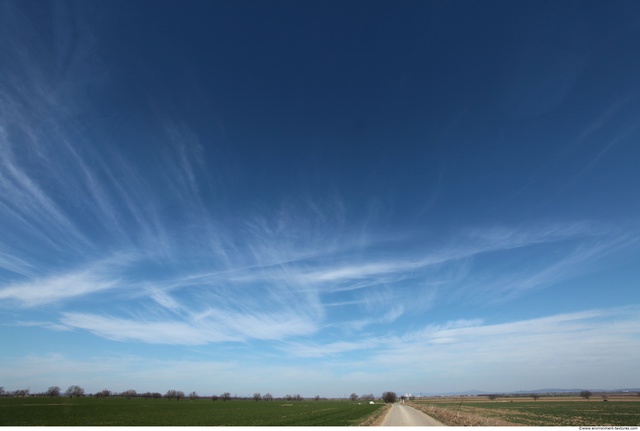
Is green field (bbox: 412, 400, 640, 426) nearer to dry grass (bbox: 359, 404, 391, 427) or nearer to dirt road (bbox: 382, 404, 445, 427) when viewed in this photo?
dirt road (bbox: 382, 404, 445, 427)

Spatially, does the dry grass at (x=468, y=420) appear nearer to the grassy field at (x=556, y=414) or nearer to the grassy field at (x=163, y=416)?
the grassy field at (x=556, y=414)

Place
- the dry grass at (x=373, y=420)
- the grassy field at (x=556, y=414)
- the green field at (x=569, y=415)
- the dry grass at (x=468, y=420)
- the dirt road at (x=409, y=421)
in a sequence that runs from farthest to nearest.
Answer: the green field at (x=569, y=415) < the grassy field at (x=556, y=414) < the dry grass at (x=373, y=420) < the dirt road at (x=409, y=421) < the dry grass at (x=468, y=420)

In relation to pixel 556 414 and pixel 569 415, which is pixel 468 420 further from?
pixel 556 414

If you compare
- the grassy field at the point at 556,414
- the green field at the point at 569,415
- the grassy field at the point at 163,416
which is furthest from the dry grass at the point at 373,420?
the green field at the point at 569,415

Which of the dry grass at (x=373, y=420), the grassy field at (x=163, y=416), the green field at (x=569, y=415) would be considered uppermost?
the grassy field at (x=163, y=416)

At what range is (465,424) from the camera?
37.6 meters

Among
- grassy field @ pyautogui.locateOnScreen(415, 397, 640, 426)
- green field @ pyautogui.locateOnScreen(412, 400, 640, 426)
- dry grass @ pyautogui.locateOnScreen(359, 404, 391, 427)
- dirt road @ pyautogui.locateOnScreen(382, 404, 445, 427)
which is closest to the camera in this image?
dirt road @ pyautogui.locateOnScreen(382, 404, 445, 427)

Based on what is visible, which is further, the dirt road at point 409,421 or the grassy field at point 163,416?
the grassy field at point 163,416

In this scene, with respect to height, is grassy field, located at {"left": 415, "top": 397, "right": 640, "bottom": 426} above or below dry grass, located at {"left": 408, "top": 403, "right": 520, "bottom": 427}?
below

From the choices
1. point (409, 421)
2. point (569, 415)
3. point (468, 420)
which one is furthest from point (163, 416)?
point (569, 415)

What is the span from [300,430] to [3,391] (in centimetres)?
24726

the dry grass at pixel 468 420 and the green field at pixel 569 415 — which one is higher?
the dry grass at pixel 468 420

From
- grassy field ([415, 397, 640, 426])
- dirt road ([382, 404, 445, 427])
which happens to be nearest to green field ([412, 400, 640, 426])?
grassy field ([415, 397, 640, 426])

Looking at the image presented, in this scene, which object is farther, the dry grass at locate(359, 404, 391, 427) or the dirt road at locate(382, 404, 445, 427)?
the dry grass at locate(359, 404, 391, 427)
